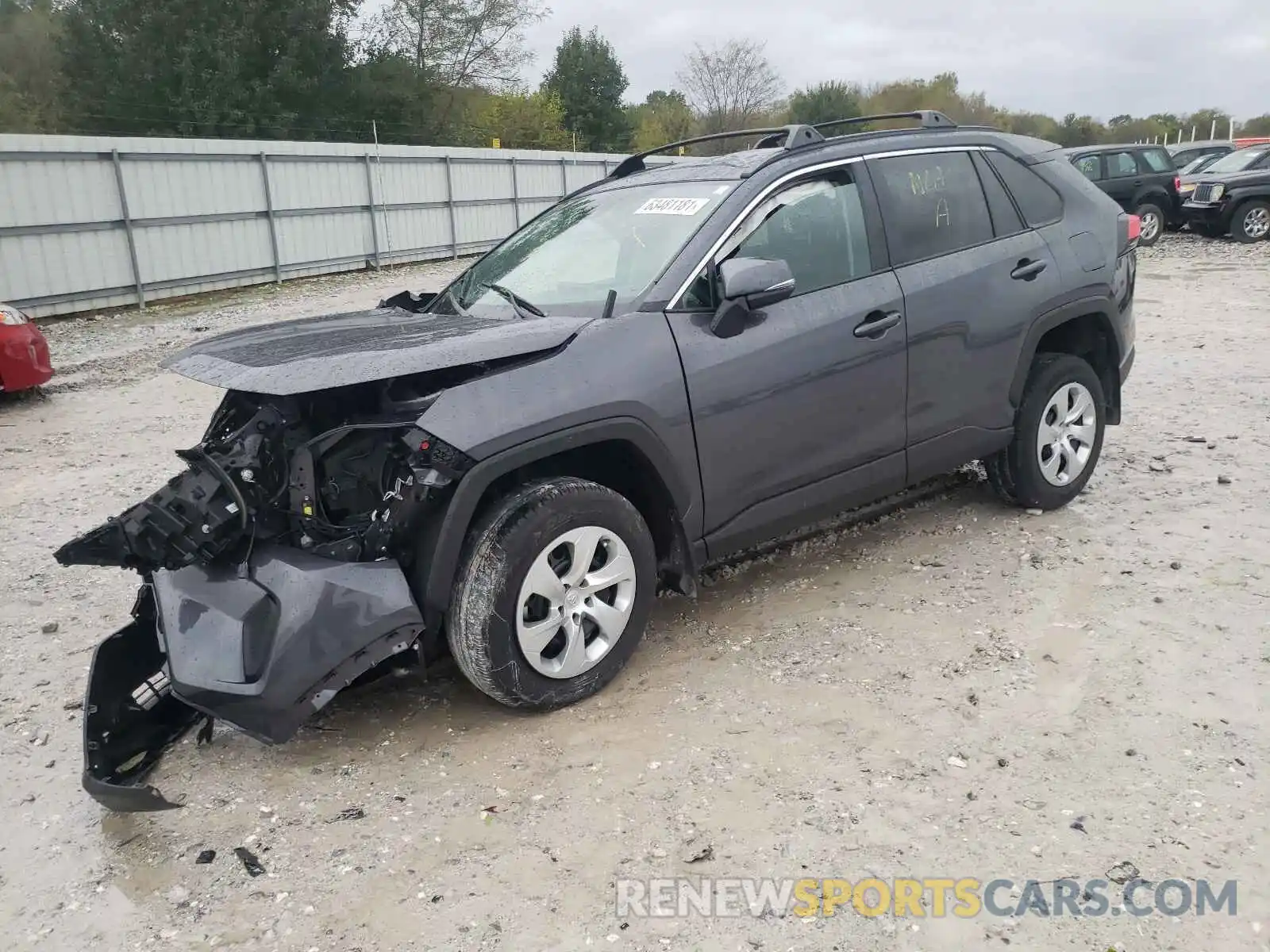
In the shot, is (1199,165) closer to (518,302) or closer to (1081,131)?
(518,302)

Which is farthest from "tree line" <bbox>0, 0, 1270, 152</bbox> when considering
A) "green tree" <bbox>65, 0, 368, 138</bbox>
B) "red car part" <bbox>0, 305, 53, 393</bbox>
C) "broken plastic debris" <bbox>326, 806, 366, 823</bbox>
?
"broken plastic debris" <bbox>326, 806, 366, 823</bbox>

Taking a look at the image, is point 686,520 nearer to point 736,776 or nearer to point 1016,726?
point 736,776

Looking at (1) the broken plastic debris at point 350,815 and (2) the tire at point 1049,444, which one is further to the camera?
(2) the tire at point 1049,444

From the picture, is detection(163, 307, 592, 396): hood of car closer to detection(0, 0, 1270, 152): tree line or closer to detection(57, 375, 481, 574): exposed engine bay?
detection(57, 375, 481, 574): exposed engine bay

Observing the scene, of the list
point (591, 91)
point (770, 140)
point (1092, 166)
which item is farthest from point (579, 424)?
point (591, 91)

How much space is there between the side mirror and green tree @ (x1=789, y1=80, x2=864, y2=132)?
3589 centimetres

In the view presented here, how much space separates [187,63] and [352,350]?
25.7 metres

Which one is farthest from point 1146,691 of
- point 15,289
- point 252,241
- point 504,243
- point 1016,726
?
point 252,241

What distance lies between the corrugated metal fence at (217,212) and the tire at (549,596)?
39.0ft

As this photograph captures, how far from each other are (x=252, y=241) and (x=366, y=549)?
14518 millimetres

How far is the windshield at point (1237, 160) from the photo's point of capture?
1758cm

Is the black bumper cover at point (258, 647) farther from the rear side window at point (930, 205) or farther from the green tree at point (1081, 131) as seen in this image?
the green tree at point (1081, 131)

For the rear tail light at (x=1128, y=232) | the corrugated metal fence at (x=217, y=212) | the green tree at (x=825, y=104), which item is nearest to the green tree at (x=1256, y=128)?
the green tree at (x=825, y=104)

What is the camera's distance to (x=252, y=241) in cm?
1590
